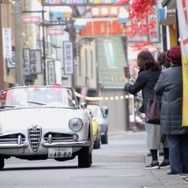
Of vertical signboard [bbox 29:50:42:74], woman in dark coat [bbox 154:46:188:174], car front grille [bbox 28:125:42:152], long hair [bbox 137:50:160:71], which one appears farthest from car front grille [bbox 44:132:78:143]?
vertical signboard [bbox 29:50:42:74]

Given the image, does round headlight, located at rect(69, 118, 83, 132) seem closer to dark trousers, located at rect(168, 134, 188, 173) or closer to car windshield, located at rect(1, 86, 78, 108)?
car windshield, located at rect(1, 86, 78, 108)

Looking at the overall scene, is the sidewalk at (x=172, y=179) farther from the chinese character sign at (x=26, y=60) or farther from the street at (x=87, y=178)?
the chinese character sign at (x=26, y=60)

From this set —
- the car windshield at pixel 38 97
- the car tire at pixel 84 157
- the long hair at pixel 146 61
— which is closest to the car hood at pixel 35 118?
the car tire at pixel 84 157

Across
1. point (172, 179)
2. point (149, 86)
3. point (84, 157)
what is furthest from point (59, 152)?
point (172, 179)

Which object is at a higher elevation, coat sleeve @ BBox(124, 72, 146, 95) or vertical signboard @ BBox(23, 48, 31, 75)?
vertical signboard @ BBox(23, 48, 31, 75)

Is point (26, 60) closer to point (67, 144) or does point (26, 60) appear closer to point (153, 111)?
point (67, 144)

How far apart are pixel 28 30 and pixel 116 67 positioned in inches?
826

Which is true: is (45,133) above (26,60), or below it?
below

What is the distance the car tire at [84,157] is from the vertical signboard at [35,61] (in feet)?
128

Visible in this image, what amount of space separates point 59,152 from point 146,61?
222cm

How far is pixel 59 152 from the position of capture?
1784 centimetres

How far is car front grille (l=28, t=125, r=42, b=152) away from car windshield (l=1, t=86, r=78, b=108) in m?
1.28

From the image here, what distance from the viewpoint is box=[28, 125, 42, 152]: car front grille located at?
694 inches

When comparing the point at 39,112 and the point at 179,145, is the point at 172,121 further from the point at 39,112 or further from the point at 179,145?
the point at 39,112
